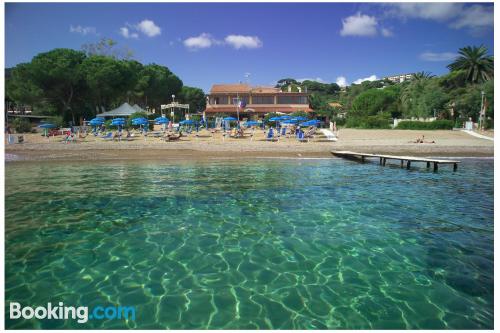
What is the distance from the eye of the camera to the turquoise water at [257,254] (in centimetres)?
459

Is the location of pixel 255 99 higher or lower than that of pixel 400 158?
higher

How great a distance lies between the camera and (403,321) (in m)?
4.39

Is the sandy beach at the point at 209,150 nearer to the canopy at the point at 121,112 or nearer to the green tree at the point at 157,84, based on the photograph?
the canopy at the point at 121,112

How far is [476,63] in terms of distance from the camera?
1953 inches

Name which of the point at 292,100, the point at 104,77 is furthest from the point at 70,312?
the point at 292,100

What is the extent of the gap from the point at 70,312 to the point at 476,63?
60.1m

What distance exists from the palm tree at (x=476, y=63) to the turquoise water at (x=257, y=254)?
47008 mm

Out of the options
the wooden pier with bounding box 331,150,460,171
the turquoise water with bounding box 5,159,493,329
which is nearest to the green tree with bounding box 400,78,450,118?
the wooden pier with bounding box 331,150,460,171

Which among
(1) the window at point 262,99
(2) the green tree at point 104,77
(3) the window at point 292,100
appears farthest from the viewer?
(1) the window at point 262,99

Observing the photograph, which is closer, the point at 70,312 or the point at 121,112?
the point at 70,312

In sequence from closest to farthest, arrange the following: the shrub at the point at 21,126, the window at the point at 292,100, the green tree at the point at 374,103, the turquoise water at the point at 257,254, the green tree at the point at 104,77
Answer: the turquoise water at the point at 257,254
the shrub at the point at 21,126
the green tree at the point at 104,77
the window at the point at 292,100
the green tree at the point at 374,103

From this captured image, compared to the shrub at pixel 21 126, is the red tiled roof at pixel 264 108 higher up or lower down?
higher up

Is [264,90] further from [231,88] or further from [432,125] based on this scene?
[432,125]

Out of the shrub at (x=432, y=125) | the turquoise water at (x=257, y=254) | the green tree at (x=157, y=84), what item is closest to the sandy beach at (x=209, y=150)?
the turquoise water at (x=257, y=254)
